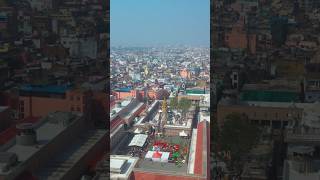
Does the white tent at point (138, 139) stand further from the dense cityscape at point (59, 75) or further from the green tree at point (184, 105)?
the dense cityscape at point (59, 75)

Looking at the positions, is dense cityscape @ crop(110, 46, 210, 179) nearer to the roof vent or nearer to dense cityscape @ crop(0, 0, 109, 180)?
dense cityscape @ crop(0, 0, 109, 180)

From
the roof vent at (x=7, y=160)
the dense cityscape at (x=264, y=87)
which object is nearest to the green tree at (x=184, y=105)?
the dense cityscape at (x=264, y=87)

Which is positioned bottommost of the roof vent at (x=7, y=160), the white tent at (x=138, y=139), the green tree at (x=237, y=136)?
the white tent at (x=138, y=139)

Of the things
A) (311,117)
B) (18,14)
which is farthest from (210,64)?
(18,14)

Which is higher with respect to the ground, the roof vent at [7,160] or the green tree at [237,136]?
the green tree at [237,136]

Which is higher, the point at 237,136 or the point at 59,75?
the point at 59,75

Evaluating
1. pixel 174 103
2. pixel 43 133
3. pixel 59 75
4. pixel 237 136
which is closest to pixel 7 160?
pixel 43 133

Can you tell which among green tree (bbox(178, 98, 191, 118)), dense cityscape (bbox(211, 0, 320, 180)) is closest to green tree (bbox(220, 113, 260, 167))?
dense cityscape (bbox(211, 0, 320, 180))

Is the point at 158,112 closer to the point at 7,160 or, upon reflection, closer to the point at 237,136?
the point at 237,136
